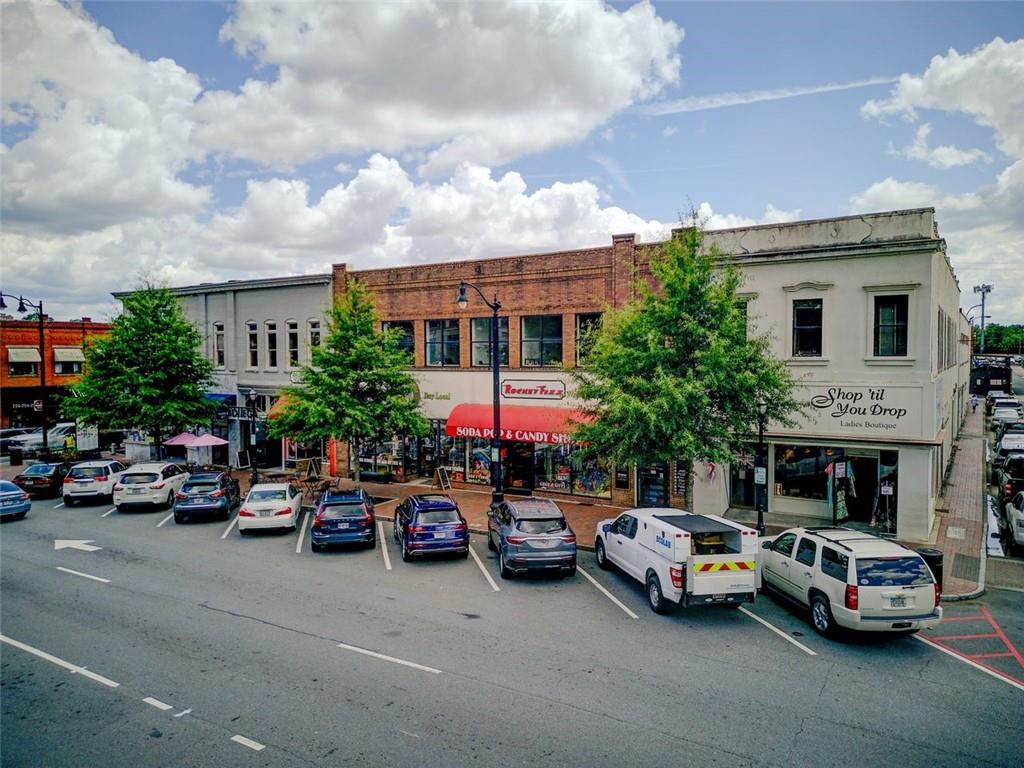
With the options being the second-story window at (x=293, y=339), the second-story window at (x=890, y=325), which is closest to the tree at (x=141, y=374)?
the second-story window at (x=293, y=339)

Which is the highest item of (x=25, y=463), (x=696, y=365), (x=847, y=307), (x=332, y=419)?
(x=847, y=307)

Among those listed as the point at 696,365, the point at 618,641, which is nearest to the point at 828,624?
the point at 618,641

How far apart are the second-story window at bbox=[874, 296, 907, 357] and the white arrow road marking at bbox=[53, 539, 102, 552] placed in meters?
22.6

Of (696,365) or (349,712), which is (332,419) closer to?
(696,365)

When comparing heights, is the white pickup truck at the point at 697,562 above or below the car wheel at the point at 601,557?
above

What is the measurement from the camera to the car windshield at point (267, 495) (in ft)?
63.0

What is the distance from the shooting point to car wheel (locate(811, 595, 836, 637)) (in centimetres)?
1124

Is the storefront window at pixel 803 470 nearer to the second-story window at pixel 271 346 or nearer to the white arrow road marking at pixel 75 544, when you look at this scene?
the white arrow road marking at pixel 75 544

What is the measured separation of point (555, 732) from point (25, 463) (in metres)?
38.0

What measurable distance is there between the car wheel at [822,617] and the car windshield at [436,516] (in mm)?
8398

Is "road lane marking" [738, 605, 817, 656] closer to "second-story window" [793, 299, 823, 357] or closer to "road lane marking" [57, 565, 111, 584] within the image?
"second-story window" [793, 299, 823, 357]

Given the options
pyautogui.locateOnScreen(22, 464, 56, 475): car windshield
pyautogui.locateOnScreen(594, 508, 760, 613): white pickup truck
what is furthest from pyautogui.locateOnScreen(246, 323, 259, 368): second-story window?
pyautogui.locateOnScreen(594, 508, 760, 613): white pickup truck

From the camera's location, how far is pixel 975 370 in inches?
2881

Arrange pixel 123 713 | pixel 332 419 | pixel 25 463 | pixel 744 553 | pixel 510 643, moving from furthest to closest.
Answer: pixel 25 463, pixel 332 419, pixel 744 553, pixel 510 643, pixel 123 713
